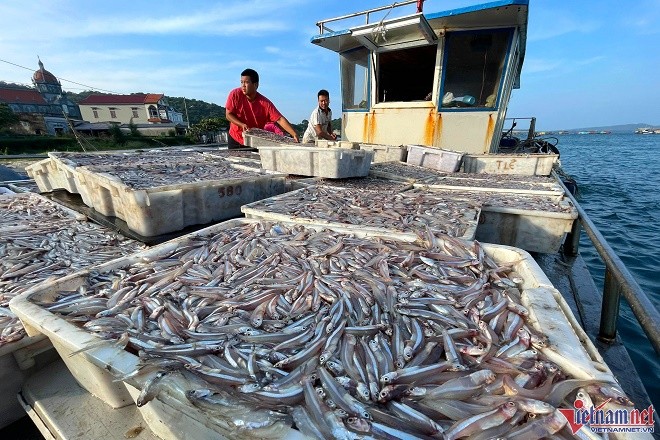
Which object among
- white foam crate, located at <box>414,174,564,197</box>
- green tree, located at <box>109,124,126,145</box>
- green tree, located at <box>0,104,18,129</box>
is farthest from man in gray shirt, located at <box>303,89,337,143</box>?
green tree, located at <box>0,104,18,129</box>

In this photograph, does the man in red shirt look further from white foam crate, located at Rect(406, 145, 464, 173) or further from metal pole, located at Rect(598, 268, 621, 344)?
metal pole, located at Rect(598, 268, 621, 344)

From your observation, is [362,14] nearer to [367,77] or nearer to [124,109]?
[367,77]

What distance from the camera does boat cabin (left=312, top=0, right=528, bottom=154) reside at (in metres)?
8.98

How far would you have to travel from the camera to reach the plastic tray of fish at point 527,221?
471cm

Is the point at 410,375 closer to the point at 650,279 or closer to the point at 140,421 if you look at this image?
the point at 140,421

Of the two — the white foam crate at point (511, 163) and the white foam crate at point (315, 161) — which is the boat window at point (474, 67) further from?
the white foam crate at point (315, 161)

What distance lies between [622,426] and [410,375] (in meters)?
0.91

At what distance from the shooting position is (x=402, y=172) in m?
8.37

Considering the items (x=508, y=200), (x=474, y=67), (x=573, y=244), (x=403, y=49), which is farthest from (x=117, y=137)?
(x=573, y=244)

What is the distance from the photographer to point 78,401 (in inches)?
85.4

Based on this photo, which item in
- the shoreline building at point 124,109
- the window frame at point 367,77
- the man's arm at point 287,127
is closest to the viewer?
the man's arm at point 287,127

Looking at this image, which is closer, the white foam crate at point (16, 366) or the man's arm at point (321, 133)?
the white foam crate at point (16, 366)

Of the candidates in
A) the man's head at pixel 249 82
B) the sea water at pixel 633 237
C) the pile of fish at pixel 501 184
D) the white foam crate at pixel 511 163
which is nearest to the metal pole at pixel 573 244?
the pile of fish at pixel 501 184

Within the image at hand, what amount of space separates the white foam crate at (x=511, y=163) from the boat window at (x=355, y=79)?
15.7 ft
